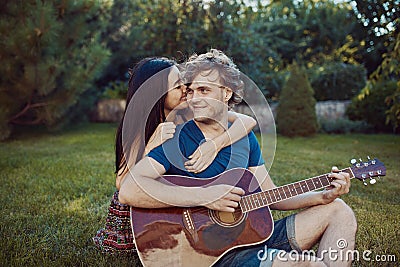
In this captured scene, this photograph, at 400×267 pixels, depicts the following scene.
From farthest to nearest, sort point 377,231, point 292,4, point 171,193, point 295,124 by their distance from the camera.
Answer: point 292,4 < point 295,124 < point 377,231 < point 171,193

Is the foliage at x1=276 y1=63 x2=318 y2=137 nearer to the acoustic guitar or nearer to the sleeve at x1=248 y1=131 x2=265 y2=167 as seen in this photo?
the sleeve at x1=248 y1=131 x2=265 y2=167

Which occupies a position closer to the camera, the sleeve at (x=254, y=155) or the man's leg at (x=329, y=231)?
the man's leg at (x=329, y=231)

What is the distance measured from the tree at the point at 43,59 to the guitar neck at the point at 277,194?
487 cm

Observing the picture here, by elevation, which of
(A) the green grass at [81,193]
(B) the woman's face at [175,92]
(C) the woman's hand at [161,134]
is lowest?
(A) the green grass at [81,193]

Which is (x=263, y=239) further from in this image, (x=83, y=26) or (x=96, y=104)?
(x=96, y=104)

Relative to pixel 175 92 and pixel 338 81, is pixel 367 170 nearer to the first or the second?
pixel 175 92

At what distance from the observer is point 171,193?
1.80 metres

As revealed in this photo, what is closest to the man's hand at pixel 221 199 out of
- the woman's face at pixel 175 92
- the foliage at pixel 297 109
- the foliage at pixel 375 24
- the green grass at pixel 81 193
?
the woman's face at pixel 175 92

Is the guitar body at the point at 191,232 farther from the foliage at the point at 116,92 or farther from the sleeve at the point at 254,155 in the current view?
the foliage at the point at 116,92

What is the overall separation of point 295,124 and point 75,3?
411 cm

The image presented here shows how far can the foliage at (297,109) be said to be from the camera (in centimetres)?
738

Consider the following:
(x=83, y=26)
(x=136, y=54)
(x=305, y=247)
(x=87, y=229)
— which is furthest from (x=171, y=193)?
(x=136, y=54)

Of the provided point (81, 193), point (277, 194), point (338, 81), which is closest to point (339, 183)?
point (277, 194)

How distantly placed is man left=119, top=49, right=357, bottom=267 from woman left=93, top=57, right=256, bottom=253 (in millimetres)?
83
